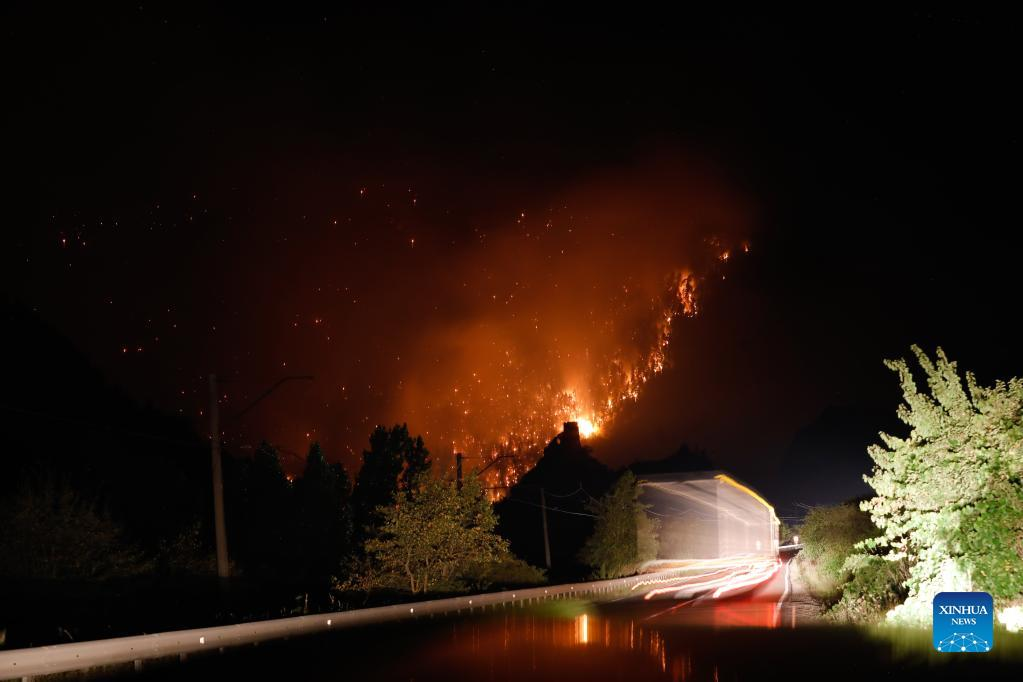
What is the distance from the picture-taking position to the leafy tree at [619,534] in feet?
225

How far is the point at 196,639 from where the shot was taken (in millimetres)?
22547

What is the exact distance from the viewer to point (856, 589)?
29703 millimetres

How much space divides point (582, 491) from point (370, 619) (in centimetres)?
8527

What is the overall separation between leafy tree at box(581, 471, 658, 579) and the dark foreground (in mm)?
39765

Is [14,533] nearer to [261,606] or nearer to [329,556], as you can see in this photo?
[261,606]

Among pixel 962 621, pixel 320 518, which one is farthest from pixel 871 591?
pixel 320 518

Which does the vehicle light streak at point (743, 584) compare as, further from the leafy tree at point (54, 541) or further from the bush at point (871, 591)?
the leafy tree at point (54, 541)

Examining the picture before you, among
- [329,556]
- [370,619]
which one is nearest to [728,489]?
[329,556]

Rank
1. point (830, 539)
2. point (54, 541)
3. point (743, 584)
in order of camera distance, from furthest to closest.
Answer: point (743, 584)
point (830, 539)
point (54, 541)

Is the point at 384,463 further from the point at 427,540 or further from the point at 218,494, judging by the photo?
the point at 218,494

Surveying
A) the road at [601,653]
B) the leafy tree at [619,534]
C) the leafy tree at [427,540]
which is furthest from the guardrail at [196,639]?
the leafy tree at [619,534]

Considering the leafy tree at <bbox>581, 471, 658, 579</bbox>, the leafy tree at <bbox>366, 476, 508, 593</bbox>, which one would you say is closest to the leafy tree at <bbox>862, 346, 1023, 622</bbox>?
the leafy tree at <bbox>366, 476, 508, 593</bbox>

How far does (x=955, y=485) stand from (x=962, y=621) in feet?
23.4

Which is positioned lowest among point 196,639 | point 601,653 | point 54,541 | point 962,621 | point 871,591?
point 871,591
